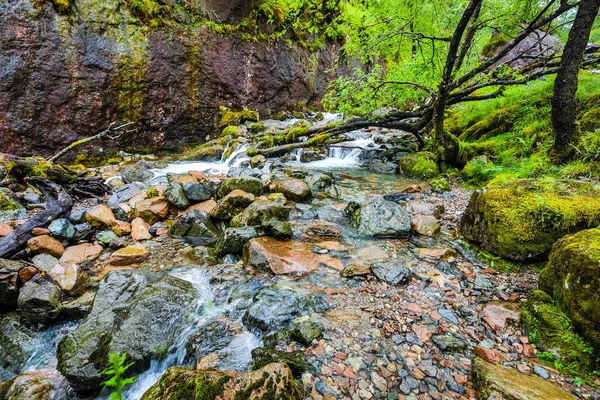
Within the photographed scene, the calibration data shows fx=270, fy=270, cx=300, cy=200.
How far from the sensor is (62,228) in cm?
425

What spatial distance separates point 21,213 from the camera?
16.2 feet

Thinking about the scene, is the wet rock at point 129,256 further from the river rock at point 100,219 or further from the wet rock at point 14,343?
the wet rock at point 14,343

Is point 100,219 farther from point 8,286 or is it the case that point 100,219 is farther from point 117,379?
point 117,379

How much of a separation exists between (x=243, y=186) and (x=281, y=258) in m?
2.90

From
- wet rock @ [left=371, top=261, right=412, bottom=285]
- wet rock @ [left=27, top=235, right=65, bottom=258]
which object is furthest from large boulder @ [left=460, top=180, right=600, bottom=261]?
wet rock @ [left=27, top=235, right=65, bottom=258]

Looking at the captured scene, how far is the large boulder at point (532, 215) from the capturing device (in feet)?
10.2

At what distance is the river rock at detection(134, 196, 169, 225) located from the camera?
514 cm

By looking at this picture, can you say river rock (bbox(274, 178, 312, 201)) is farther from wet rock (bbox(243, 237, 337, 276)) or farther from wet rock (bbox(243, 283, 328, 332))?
wet rock (bbox(243, 283, 328, 332))

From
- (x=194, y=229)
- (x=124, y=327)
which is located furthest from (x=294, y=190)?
(x=124, y=327)

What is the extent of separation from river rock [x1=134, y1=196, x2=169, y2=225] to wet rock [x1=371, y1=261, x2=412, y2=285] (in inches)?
161

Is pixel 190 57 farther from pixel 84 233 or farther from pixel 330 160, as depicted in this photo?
pixel 84 233

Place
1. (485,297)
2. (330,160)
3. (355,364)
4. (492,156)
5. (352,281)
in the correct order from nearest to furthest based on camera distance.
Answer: (355,364), (485,297), (352,281), (492,156), (330,160)

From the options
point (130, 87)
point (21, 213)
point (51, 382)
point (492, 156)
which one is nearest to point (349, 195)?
point (492, 156)

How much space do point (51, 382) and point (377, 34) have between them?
7729mm
